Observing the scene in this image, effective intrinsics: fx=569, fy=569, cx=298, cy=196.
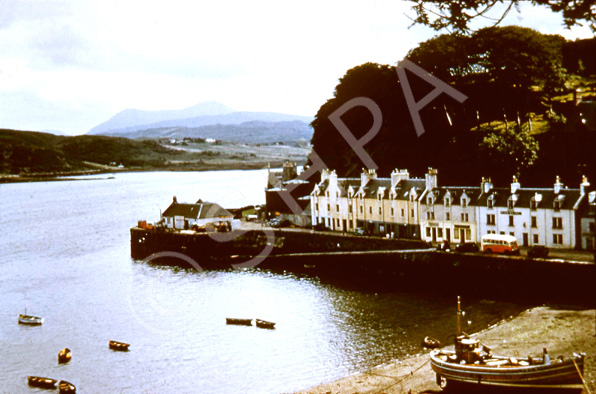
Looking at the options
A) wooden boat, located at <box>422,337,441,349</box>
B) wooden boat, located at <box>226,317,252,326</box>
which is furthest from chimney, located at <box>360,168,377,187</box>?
wooden boat, located at <box>422,337,441,349</box>

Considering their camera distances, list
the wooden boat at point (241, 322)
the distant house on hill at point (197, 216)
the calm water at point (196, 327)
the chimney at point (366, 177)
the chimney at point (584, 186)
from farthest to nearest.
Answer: the distant house on hill at point (197, 216)
the chimney at point (366, 177)
the chimney at point (584, 186)
the wooden boat at point (241, 322)
the calm water at point (196, 327)

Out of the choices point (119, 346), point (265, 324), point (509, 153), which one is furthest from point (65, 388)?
point (509, 153)

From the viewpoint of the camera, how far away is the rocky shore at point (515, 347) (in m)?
23.1

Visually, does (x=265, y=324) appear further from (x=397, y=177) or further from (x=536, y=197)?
(x=397, y=177)

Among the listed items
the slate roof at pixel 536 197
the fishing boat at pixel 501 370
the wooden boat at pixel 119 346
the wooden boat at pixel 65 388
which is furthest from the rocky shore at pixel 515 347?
the wooden boat at pixel 119 346

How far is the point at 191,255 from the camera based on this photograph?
59.1 metres

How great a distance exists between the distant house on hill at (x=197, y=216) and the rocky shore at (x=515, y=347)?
39.0 m

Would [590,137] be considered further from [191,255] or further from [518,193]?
[191,255]

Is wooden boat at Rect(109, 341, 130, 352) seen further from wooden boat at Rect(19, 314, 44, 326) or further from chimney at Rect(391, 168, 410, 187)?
chimney at Rect(391, 168, 410, 187)

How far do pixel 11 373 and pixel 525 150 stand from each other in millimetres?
41530

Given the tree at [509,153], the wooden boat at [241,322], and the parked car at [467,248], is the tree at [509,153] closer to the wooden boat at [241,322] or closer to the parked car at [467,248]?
the parked car at [467,248]

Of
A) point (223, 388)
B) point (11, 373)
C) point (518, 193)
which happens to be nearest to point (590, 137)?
point (223, 388)

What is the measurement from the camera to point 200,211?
6494 cm

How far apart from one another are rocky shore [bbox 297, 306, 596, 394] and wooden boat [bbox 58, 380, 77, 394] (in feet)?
34.9
